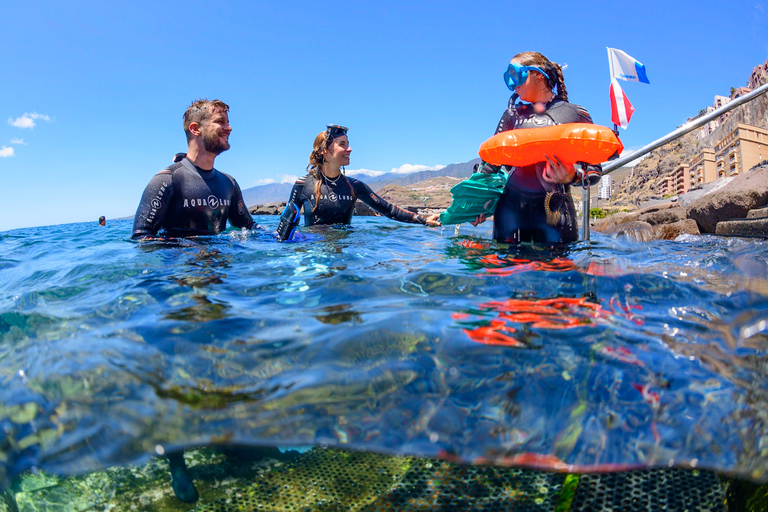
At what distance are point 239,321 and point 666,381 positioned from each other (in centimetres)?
219

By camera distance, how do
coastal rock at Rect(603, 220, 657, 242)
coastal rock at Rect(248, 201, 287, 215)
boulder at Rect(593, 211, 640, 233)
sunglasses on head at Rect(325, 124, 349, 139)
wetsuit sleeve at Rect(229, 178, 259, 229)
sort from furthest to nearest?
1. coastal rock at Rect(248, 201, 287, 215)
2. boulder at Rect(593, 211, 640, 233)
3. coastal rock at Rect(603, 220, 657, 242)
4. sunglasses on head at Rect(325, 124, 349, 139)
5. wetsuit sleeve at Rect(229, 178, 259, 229)

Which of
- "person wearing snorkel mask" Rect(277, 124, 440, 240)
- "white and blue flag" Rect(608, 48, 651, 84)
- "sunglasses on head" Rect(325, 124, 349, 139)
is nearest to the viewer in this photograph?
"sunglasses on head" Rect(325, 124, 349, 139)

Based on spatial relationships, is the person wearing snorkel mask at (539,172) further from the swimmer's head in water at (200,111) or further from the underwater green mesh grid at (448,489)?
the swimmer's head in water at (200,111)

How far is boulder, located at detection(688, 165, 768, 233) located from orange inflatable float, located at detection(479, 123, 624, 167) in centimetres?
628

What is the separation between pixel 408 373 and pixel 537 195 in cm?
292

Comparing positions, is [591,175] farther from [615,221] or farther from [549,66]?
[615,221]

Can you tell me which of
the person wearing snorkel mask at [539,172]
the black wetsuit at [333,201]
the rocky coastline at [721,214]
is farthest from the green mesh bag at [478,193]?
the rocky coastline at [721,214]

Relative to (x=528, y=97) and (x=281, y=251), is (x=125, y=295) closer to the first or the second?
(x=281, y=251)

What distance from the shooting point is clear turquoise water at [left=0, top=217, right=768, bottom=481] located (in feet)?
5.80

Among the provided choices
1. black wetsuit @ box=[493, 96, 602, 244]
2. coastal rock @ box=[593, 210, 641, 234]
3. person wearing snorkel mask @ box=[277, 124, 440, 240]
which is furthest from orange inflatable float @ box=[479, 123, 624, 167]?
coastal rock @ box=[593, 210, 641, 234]

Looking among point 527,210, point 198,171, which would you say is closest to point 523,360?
point 527,210

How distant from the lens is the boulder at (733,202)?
8.11 metres

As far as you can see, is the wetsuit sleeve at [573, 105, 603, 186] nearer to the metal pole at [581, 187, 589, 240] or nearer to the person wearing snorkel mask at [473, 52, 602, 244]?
the person wearing snorkel mask at [473, 52, 602, 244]

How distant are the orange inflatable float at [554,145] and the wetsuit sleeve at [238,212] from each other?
3433mm
